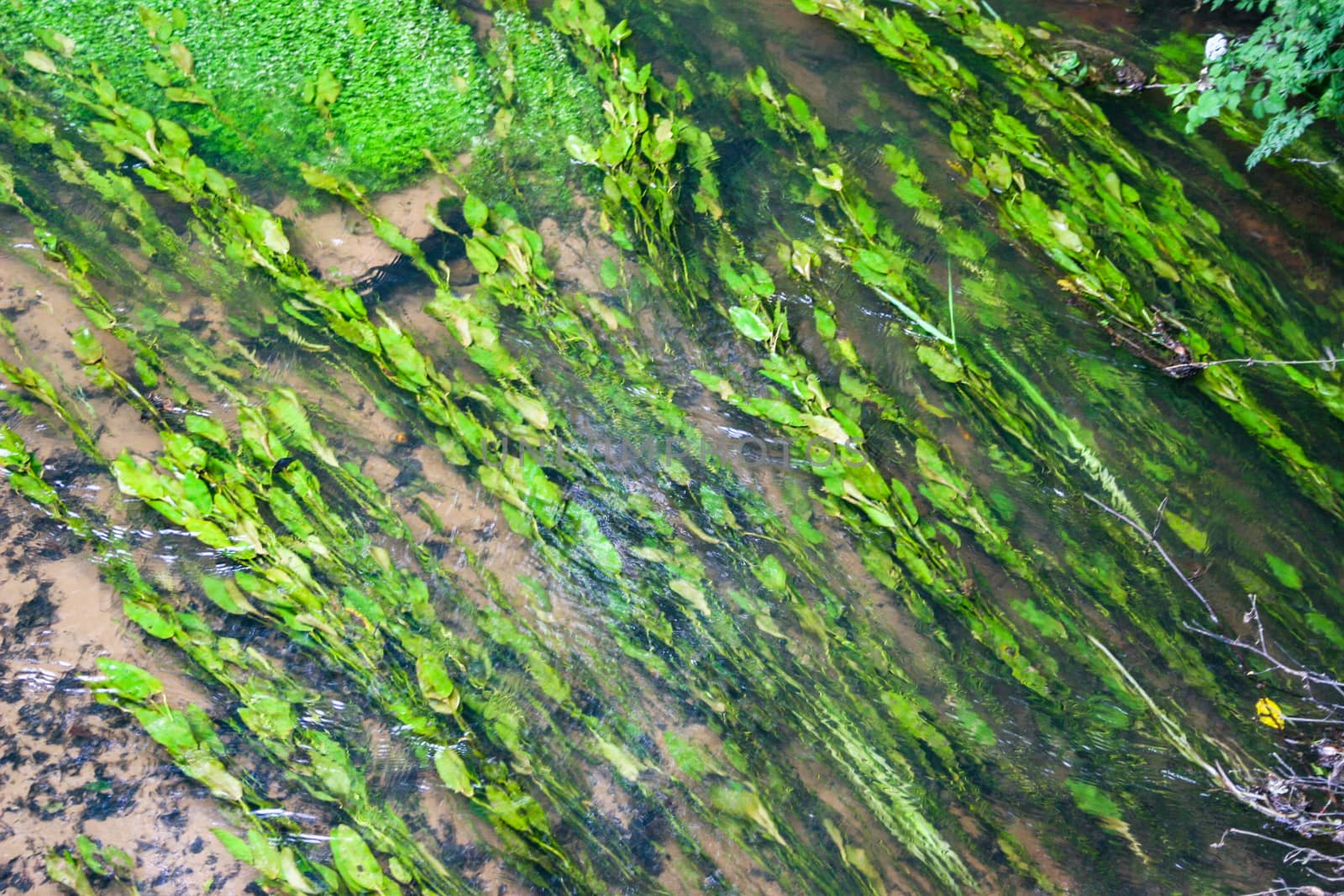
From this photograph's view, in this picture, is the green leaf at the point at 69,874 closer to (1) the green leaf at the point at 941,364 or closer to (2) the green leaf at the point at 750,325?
(2) the green leaf at the point at 750,325

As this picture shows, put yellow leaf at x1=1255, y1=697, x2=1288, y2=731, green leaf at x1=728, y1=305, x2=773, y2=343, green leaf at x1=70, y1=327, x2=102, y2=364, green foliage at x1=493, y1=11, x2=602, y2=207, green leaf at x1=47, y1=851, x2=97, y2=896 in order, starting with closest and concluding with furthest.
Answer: green leaf at x1=47, y1=851, x2=97, y2=896
yellow leaf at x1=1255, y1=697, x2=1288, y2=731
green leaf at x1=70, y1=327, x2=102, y2=364
green leaf at x1=728, y1=305, x2=773, y2=343
green foliage at x1=493, y1=11, x2=602, y2=207

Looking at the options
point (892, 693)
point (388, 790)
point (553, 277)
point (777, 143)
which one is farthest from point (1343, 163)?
point (388, 790)

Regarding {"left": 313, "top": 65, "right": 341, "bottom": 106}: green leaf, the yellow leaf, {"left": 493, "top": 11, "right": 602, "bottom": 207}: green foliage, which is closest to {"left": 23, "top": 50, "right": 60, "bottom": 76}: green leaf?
{"left": 313, "top": 65, "right": 341, "bottom": 106}: green leaf

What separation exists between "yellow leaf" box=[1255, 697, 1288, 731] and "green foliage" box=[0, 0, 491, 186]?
2281 millimetres

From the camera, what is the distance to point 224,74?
2410 mm

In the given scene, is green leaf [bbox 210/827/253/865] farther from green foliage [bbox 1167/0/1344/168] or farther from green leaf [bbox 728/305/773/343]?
green foliage [bbox 1167/0/1344/168]

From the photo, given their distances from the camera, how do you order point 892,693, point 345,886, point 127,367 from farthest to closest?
point 127,367
point 892,693
point 345,886

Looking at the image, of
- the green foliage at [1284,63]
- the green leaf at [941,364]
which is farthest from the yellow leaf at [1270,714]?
the green foliage at [1284,63]

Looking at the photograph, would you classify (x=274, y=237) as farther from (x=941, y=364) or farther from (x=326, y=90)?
(x=941, y=364)

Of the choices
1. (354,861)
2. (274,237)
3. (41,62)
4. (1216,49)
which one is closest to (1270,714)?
(1216,49)

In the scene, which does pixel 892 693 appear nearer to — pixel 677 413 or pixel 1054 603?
pixel 1054 603

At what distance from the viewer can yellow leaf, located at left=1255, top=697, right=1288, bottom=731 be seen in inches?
74.8

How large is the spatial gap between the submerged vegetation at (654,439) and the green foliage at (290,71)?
0.5 inches

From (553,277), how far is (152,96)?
1187 mm
